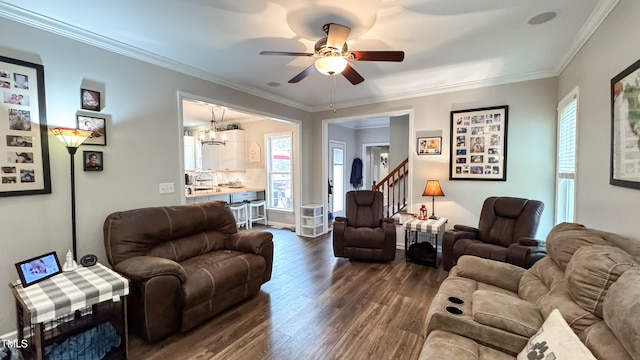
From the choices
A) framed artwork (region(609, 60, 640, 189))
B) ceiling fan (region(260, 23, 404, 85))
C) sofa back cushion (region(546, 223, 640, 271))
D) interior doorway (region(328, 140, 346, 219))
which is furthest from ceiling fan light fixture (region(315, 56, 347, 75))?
interior doorway (region(328, 140, 346, 219))

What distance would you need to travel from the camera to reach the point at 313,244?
16.3ft

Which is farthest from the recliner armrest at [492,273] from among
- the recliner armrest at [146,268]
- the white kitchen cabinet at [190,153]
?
the white kitchen cabinet at [190,153]

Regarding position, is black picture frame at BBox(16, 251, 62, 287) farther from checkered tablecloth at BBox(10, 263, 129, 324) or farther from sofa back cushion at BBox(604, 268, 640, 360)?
sofa back cushion at BBox(604, 268, 640, 360)

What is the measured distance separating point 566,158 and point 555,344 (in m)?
2.91

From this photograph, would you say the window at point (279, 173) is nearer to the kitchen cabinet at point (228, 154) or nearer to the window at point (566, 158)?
the kitchen cabinet at point (228, 154)

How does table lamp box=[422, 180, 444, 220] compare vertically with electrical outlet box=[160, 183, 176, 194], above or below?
below

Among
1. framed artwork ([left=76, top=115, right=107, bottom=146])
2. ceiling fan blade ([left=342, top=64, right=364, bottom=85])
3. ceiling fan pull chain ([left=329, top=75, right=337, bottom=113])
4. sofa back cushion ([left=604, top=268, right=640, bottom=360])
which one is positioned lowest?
sofa back cushion ([left=604, top=268, right=640, bottom=360])

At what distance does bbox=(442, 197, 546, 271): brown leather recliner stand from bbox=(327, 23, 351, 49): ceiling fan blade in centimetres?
274

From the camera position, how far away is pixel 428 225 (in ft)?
12.3

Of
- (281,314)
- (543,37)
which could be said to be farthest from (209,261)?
(543,37)

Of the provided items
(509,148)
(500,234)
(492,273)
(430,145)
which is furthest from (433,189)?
(492,273)

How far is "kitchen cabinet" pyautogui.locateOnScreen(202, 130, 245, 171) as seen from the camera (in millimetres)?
6566

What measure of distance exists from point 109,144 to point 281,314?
96.0 inches

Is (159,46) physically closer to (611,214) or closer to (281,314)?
(281,314)
